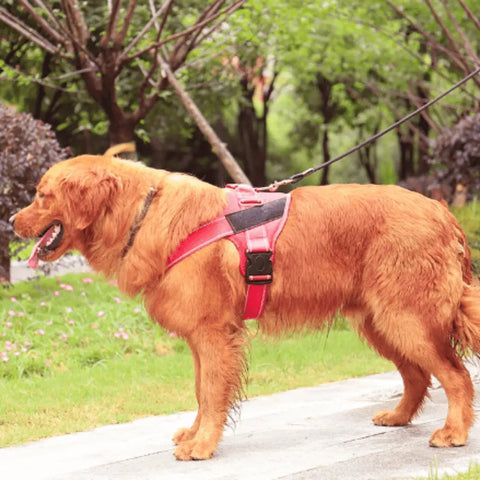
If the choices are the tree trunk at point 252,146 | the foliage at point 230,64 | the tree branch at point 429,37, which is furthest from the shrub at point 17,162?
the tree trunk at point 252,146

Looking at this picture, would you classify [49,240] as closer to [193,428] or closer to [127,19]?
[193,428]

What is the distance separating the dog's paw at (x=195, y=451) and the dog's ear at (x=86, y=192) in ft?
4.48

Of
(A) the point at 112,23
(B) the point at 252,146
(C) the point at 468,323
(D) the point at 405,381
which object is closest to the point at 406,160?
(B) the point at 252,146

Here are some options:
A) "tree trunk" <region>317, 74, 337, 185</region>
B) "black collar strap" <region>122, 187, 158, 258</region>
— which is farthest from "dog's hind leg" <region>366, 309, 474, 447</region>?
"tree trunk" <region>317, 74, 337, 185</region>

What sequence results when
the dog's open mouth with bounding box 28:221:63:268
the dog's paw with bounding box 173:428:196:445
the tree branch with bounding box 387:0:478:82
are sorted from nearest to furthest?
the dog's open mouth with bounding box 28:221:63:268, the dog's paw with bounding box 173:428:196:445, the tree branch with bounding box 387:0:478:82

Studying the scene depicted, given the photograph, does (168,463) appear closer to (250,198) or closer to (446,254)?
(250,198)

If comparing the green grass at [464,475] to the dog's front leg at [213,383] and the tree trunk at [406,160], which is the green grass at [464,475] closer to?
the dog's front leg at [213,383]

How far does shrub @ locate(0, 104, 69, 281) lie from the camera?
8414 mm

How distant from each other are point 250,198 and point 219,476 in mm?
1596

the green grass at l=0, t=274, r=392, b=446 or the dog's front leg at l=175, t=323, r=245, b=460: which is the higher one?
the dog's front leg at l=175, t=323, r=245, b=460

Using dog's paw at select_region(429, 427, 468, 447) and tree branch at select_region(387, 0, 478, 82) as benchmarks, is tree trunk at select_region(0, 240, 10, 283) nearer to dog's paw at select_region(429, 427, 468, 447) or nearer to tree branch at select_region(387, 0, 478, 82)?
tree branch at select_region(387, 0, 478, 82)

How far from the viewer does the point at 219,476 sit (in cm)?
398

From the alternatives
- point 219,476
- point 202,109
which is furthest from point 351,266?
point 202,109

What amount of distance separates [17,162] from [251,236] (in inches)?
189
